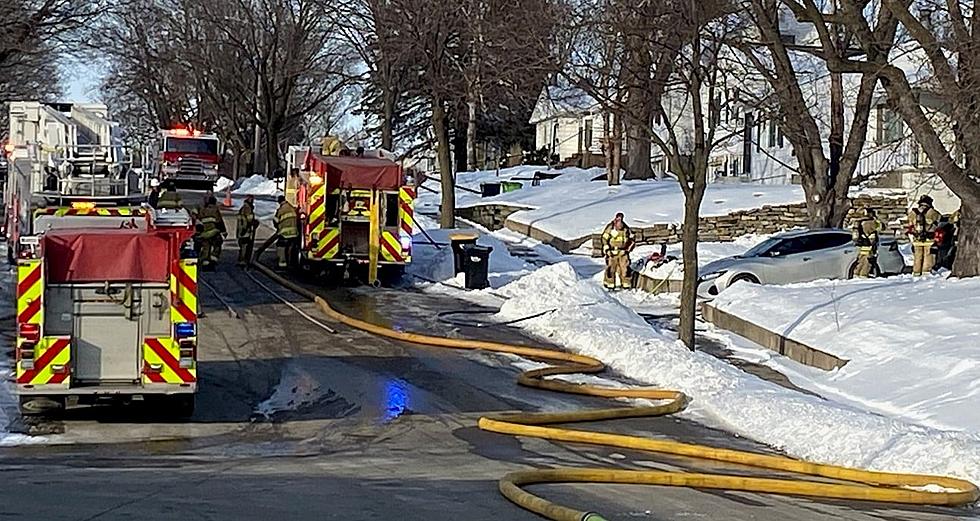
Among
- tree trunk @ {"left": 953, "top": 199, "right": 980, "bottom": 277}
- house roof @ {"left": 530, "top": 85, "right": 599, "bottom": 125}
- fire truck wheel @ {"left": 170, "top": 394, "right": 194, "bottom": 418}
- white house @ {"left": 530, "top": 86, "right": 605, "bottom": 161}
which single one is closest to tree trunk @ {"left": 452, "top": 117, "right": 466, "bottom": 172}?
house roof @ {"left": 530, "top": 85, "right": 599, "bottom": 125}

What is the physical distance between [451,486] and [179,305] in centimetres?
425

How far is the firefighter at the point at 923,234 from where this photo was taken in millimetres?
24750

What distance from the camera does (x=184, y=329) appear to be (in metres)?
13.1

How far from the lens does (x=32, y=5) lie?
122ft

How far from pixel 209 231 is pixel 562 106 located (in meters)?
38.9

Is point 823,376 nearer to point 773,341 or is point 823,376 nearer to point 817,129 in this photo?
point 773,341

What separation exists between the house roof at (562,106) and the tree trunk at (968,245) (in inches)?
1095

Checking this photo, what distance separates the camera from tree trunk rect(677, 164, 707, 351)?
58.5ft

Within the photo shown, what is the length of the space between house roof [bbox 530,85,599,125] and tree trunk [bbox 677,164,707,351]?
31.1 meters

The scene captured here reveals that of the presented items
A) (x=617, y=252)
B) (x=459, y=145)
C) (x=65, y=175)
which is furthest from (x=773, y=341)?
(x=459, y=145)

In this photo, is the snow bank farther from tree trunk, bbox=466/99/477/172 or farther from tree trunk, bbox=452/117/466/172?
tree trunk, bbox=452/117/466/172

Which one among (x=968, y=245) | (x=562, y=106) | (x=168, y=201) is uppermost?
(x=562, y=106)

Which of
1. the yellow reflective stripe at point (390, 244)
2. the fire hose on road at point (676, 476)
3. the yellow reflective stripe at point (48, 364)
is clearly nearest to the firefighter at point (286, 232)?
the yellow reflective stripe at point (390, 244)

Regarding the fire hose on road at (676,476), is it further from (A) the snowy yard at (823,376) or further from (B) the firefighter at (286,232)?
(B) the firefighter at (286,232)
